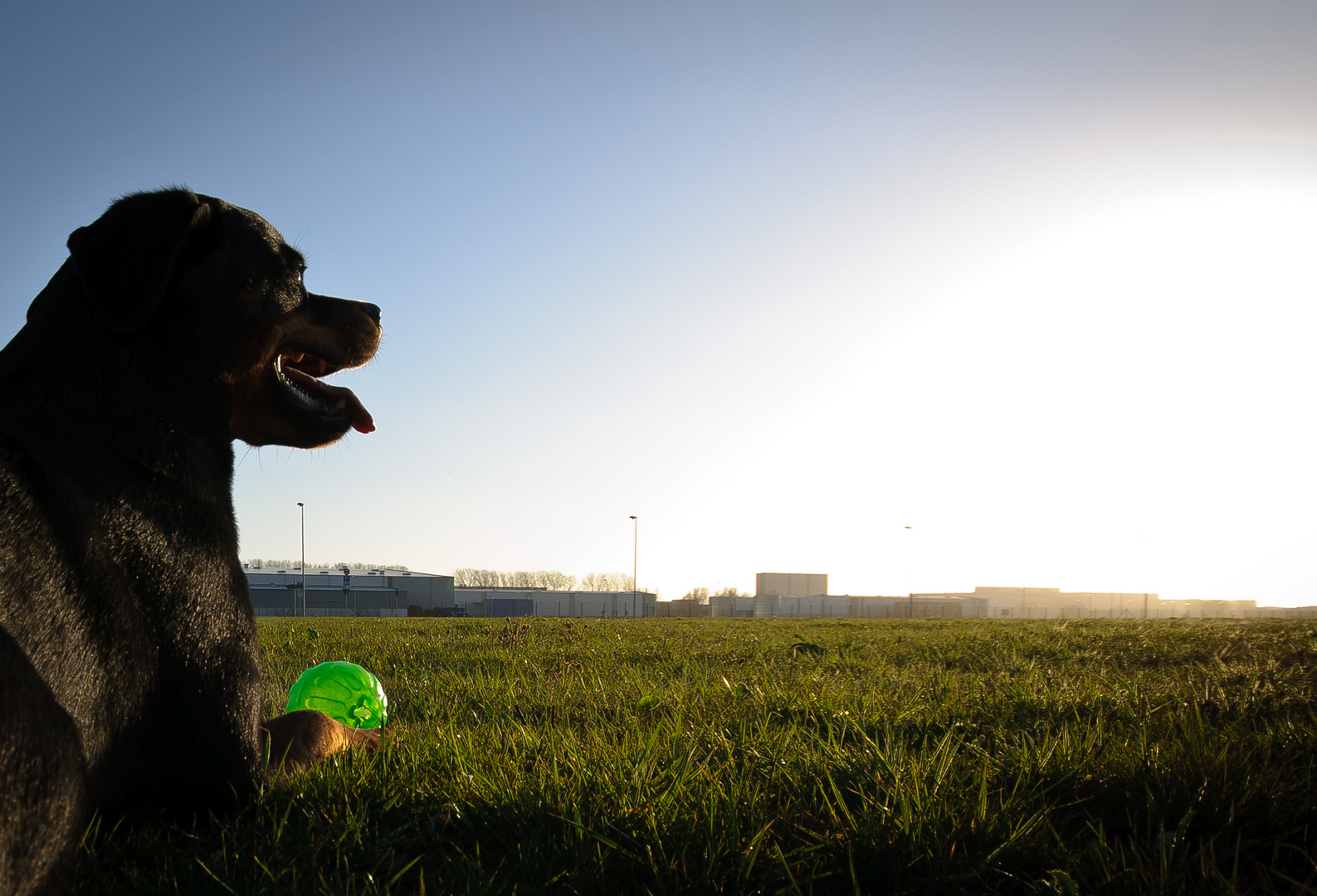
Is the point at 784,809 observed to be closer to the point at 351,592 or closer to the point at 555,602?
the point at 351,592

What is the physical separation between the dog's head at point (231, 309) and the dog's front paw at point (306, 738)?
112cm

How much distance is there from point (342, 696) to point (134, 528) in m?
2.02

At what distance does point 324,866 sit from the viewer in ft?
5.99

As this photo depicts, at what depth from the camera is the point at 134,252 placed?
93.4 inches

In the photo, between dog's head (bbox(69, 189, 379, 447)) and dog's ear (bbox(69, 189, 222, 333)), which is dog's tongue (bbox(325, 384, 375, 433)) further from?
dog's ear (bbox(69, 189, 222, 333))

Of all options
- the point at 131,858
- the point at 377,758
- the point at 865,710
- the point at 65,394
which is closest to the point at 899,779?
the point at 865,710

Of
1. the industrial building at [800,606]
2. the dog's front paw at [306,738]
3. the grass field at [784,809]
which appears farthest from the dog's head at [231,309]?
the industrial building at [800,606]

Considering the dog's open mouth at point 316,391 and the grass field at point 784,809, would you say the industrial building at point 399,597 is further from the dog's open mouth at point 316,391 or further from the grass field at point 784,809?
the grass field at point 784,809

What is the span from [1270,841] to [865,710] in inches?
71.5

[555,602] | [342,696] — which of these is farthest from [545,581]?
[342,696]

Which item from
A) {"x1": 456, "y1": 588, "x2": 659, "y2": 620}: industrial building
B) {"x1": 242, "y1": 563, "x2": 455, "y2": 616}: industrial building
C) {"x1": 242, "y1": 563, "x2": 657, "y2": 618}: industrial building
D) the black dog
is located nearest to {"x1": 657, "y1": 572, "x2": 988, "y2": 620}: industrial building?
{"x1": 456, "y1": 588, "x2": 659, "y2": 620}: industrial building

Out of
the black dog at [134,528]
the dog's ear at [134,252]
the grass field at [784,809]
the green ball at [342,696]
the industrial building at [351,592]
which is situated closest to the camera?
the black dog at [134,528]

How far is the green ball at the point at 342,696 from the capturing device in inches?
144

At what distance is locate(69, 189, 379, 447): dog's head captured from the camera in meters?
2.33
